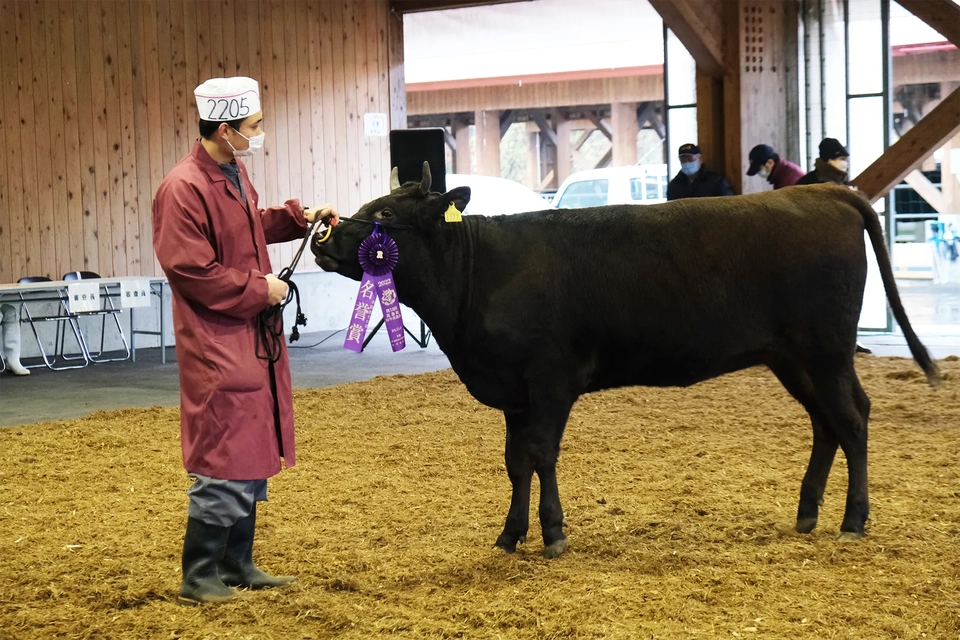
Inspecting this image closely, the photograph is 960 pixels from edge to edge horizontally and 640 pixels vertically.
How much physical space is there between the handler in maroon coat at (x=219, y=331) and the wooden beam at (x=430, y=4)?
1018 cm

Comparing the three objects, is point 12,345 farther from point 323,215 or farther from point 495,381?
point 495,381

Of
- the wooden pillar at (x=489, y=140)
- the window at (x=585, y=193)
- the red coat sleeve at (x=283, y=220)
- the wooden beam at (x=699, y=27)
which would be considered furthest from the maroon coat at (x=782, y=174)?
the wooden pillar at (x=489, y=140)

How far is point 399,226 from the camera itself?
394cm

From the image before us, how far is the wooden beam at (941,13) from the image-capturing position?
9.38 meters

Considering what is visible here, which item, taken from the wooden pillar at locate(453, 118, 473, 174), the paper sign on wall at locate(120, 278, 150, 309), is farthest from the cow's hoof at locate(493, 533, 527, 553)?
the wooden pillar at locate(453, 118, 473, 174)

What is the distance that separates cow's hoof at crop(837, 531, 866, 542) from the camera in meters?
3.97

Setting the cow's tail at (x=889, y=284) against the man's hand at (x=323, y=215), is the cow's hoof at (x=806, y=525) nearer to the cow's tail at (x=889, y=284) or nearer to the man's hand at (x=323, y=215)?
the cow's tail at (x=889, y=284)

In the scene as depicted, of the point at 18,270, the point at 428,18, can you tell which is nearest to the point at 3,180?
the point at 18,270

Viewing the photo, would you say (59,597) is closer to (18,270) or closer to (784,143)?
(18,270)

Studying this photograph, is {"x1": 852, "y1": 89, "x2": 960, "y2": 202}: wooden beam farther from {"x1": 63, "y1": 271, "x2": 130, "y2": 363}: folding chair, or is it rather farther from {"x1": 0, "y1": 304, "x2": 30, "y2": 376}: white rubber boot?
{"x1": 0, "y1": 304, "x2": 30, "y2": 376}: white rubber boot

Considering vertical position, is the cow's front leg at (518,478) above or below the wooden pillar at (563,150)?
below

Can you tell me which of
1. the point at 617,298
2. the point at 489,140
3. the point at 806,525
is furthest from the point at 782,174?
the point at 489,140

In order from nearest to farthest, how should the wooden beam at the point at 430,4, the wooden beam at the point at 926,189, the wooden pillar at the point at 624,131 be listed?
1. the wooden beam at the point at 430,4
2. the wooden beam at the point at 926,189
3. the wooden pillar at the point at 624,131

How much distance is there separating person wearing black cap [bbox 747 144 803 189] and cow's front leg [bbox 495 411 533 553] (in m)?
5.68
